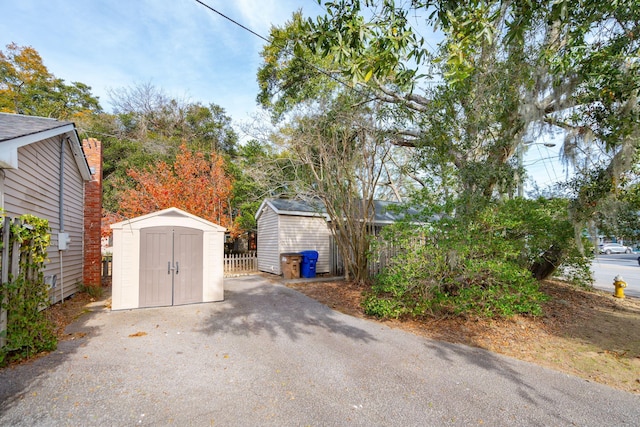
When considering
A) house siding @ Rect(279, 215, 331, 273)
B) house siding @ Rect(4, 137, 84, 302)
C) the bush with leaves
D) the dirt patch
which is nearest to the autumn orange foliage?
house siding @ Rect(279, 215, 331, 273)

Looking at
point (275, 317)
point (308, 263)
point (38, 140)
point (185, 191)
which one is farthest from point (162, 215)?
point (185, 191)

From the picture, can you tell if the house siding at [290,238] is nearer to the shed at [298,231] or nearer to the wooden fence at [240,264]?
the shed at [298,231]

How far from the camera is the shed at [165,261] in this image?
640 centimetres

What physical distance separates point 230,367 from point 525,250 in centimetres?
677

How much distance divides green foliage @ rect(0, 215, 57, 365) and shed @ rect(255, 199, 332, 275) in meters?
8.14

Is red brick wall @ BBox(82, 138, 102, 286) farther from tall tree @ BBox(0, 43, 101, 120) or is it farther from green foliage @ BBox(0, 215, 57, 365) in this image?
tall tree @ BBox(0, 43, 101, 120)

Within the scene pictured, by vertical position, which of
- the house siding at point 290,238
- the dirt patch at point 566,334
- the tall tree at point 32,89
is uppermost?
the tall tree at point 32,89

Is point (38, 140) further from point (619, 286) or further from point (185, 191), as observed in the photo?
point (619, 286)

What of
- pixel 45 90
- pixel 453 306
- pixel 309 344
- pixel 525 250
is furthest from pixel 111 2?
pixel 45 90

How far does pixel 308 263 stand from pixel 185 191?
21.7 ft

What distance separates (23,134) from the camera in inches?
186

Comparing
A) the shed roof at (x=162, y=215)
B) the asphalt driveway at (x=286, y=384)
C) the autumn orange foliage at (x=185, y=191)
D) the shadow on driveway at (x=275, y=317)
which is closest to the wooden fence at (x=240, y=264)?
the autumn orange foliage at (x=185, y=191)

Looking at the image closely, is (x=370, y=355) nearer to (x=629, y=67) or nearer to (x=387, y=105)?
(x=629, y=67)

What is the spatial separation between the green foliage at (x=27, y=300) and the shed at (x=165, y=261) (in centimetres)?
211
